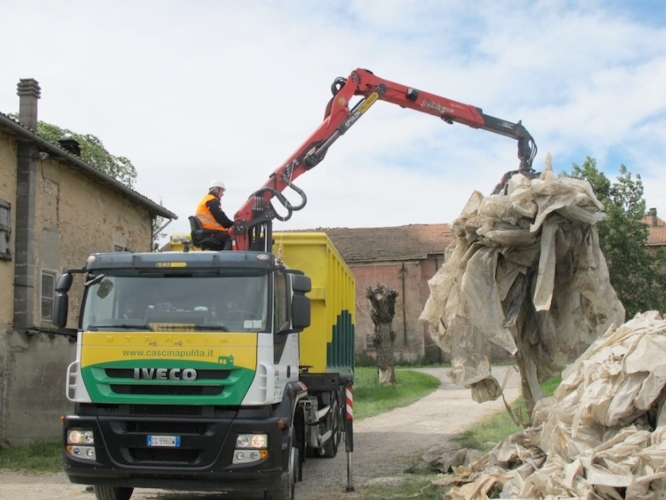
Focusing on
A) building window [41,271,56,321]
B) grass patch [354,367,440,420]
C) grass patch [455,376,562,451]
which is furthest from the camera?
grass patch [354,367,440,420]

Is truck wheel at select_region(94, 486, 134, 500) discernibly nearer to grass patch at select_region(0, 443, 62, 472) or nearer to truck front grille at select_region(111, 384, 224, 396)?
truck front grille at select_region(111, 384, 224, 396)

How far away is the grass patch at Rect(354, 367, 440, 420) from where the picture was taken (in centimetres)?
2000

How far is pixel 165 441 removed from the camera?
7.36 meters

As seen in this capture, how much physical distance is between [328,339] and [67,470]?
4084 mm

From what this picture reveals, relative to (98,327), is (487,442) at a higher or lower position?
lower

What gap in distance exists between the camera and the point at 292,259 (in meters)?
10.4

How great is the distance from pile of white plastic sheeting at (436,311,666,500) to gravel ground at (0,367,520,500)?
213cm

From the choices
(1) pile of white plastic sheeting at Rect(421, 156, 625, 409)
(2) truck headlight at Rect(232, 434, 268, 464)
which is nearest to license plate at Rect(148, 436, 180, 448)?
(2) truck headlight at Rect(232, 434, 268, 464)

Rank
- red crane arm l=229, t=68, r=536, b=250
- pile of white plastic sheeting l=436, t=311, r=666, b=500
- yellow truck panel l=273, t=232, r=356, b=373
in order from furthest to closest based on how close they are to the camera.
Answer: yellow truck panel l=273, t=232, r=356, b=373
red crane arm l=229, t=68, r=536, b=250
pile of white plastic sheeting l=436, t=311, r=666, b=500

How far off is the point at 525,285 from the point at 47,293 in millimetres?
9731

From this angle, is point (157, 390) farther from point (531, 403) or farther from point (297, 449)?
point (531, 403)

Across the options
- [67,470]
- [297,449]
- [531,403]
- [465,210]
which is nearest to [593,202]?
[465,210]

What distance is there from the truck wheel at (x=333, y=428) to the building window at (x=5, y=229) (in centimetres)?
651

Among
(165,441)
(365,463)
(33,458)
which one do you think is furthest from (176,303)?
(33,458)
